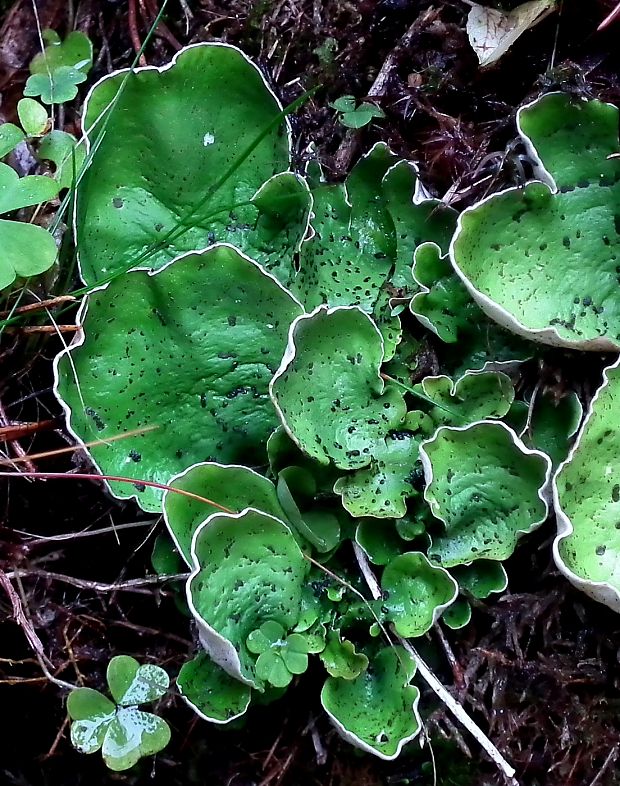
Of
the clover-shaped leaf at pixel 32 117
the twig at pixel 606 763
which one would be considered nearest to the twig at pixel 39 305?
the clover-shaped leaf at pixel 32 117

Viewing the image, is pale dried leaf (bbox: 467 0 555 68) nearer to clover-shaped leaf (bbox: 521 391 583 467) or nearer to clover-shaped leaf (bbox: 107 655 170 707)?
clover-shaped leaf (bbox: 521 391 583 467)

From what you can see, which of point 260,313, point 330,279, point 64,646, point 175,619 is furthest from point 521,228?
point 64,646

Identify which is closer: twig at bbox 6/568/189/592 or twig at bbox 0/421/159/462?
twig at bbox 0/421/159/462

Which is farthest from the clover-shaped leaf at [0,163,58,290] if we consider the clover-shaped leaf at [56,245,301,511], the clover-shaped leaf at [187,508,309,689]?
the clover-shaped leaf at [187,508,309,689]

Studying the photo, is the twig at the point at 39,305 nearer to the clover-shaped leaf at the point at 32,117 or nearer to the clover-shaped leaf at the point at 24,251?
the clover-shaped leaf at the point at 24,251

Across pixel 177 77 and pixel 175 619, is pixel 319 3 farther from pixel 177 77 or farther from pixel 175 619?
pixel 175 619
